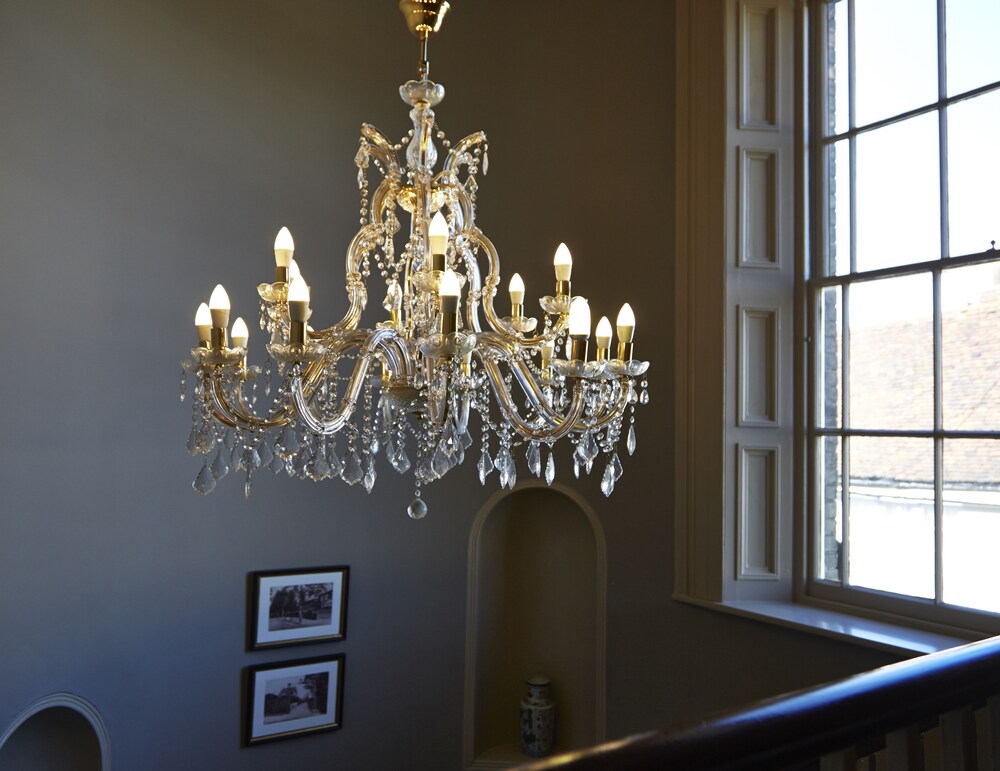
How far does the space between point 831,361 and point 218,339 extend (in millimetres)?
2851

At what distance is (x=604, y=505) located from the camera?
172 inches

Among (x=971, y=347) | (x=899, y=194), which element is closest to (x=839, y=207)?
(x=899, y=194)

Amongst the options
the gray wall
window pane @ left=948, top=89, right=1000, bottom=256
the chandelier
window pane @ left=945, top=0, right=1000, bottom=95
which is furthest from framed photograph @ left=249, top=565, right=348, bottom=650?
window pane @ left=945, top=0, right=1000, bottom=95

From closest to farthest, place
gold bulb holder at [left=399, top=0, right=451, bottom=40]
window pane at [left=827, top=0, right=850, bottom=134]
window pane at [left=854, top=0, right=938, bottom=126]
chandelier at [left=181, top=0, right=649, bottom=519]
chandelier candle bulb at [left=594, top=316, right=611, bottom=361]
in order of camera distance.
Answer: chandelier at [left=181, top=0, right=649, bottom=519]
chandelier candle bulb at [left=594, top=316, right=611, bottom=361]
gold bulb holder at [left=399, top=0, right=451, bottom=40]
window pane at [left=854, top=0, right=938, bottom=126]
window pane at [left=827, top=0, right=850, bottom=134]

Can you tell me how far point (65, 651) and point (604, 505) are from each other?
2558 millimetres

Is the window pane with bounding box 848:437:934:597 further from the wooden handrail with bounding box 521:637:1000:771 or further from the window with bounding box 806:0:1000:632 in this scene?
the wooden handrail with bounding box 521:637:1000:771

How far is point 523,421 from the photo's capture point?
2.02 m

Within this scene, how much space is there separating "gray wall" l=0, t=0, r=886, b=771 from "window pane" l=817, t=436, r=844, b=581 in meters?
0.41

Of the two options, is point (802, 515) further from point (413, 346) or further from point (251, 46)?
point (251, 46)

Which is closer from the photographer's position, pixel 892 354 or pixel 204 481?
pixel 204 481

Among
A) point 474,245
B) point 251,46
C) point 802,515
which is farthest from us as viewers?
point 251,46

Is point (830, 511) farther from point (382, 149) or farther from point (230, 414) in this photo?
point (230, 414)

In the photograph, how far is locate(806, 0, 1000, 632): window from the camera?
10.5 ft

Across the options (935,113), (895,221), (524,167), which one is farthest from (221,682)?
(935,113)
